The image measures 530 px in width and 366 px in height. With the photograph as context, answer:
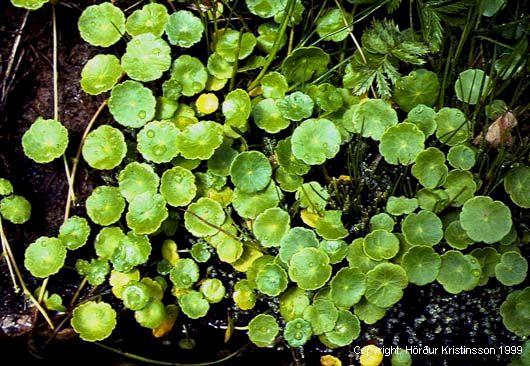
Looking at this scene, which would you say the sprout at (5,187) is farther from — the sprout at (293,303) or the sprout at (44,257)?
the sprout at (293,303)

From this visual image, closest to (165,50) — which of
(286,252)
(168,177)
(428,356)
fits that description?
(168,177)

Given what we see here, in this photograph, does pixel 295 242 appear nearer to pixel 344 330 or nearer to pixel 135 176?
pixel 344 330

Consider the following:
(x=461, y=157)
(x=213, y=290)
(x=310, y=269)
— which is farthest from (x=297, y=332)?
(x=461, y=157)

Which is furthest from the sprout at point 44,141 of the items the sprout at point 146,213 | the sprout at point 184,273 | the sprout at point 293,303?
the sprout at point 293,303

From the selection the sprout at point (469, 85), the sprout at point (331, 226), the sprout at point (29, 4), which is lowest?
the sprout at point (331, 226)

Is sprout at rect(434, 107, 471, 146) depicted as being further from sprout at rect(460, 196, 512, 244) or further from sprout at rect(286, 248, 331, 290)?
sprout at rect(286, 248, 331, 290)

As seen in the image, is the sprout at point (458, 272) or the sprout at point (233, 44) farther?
the sprout at point (233, 44)
